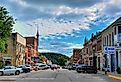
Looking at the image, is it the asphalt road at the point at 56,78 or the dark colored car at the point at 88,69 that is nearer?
the asphalt road at the point at 56,78

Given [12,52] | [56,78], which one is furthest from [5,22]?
[12,52]

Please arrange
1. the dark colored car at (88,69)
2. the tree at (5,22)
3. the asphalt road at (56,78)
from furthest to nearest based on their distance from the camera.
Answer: the dark colored car at (88,69) < the tree at (5,22) < the asphalt road at (56,78)

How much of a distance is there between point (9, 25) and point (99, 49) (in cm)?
3584

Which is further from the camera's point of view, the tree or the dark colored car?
the dark colored car

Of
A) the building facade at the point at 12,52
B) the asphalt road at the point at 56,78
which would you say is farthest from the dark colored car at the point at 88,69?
the building facade at the point at 12,52

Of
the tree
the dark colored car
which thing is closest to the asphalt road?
the tree

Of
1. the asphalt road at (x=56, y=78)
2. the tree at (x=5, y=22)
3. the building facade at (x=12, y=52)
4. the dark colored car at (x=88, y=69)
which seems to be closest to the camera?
the asphalt road at (x=56, y=78)

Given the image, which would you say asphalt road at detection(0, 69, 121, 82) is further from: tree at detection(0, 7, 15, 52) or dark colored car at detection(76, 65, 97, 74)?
dark colored car at detection(76, 65, 97, 74)

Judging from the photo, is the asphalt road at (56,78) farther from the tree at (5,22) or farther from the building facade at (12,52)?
the building facade at (12,52)

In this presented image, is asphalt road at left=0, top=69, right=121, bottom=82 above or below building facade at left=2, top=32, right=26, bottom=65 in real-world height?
below

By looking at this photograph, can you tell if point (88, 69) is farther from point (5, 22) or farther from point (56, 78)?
point (56, 78)

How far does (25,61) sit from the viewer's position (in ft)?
376

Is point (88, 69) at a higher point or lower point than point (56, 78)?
higher

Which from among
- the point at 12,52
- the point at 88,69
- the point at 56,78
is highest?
the point at 12,52
